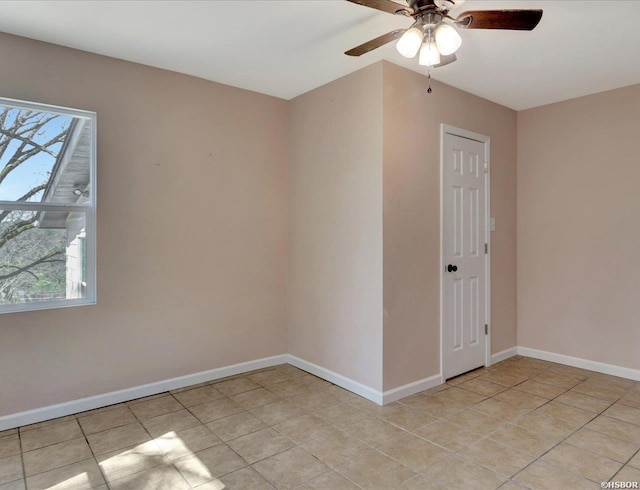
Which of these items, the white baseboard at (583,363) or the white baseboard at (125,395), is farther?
the white baseboard at (583,363)

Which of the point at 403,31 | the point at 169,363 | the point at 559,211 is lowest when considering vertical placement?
the point at 169,363

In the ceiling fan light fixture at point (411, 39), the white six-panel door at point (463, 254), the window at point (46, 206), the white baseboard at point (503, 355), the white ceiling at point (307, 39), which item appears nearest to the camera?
the ceiling fan light fixture at point (411, 39)

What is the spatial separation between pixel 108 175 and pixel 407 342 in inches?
101

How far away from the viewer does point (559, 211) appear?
13.0ft

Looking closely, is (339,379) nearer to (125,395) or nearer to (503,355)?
(125,395)

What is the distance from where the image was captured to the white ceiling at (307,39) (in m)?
2.30

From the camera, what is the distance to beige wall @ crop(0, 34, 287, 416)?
273cm

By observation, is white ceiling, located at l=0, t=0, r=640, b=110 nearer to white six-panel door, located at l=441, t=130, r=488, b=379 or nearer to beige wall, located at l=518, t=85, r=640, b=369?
beige wall, located at l=518, t=85, r=640, b=369

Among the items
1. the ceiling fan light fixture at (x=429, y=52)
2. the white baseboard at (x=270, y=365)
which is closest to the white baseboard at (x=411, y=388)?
the white baseboard at (x=270, y=365)

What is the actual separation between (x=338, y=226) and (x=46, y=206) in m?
2.11

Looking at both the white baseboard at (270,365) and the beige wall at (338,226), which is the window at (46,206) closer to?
the white baseboard at (270,365)

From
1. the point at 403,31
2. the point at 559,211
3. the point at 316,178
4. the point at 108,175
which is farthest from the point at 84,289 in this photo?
the point at 559,211

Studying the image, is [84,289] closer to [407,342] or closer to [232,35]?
[232,35]

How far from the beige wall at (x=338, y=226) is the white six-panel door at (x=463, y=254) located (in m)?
0.71
